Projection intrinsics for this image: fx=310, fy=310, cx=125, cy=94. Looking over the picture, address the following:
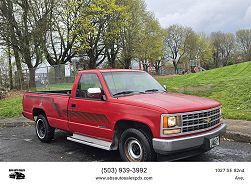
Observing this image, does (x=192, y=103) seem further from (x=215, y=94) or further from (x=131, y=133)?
(x=215, y=94)

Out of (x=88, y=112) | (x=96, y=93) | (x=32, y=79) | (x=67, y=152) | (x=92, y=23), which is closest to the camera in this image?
(x=96, y=93)

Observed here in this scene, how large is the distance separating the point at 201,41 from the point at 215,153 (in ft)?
246

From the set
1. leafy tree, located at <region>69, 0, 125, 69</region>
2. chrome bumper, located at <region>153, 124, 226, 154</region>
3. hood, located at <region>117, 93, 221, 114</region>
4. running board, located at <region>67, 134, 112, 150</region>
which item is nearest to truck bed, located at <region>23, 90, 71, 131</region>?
running board, located at <region>67, 134, 112, 150</region>

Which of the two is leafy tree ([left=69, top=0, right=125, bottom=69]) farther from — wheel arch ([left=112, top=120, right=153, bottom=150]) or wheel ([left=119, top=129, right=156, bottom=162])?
wheel ([left=119, top=129, right=156, bottom=162])

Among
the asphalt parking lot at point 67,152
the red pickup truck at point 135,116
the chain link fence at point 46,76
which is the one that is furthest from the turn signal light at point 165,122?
the chain link fence at point 46,76

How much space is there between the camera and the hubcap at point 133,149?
5430mm

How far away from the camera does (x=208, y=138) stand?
17.4 feet

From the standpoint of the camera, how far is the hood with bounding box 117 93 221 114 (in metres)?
5.08

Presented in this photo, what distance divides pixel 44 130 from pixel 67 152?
4.83 feet

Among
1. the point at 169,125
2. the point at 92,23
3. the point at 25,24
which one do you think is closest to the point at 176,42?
the point at 92,23

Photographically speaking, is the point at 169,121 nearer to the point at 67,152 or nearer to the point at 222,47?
the point at 67,152

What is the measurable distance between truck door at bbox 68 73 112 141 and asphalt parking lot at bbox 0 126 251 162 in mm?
519

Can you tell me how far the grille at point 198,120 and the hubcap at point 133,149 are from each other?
89cm

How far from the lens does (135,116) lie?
529cm
